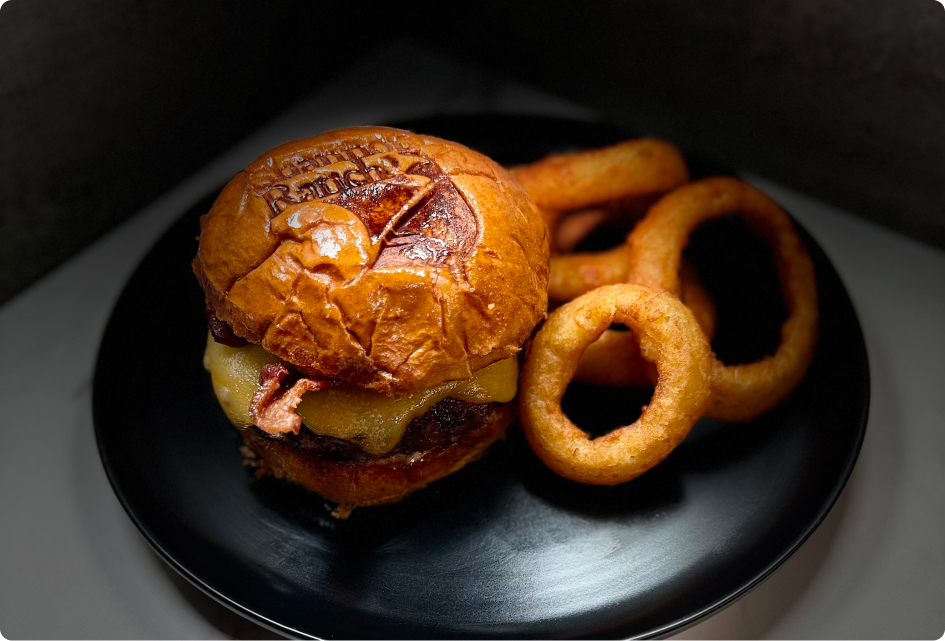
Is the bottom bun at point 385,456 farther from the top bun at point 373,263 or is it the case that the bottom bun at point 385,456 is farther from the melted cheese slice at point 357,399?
the top bun at point 373,263

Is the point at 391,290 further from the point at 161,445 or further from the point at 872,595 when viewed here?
the point at 872,595

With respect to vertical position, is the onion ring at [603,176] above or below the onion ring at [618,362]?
above

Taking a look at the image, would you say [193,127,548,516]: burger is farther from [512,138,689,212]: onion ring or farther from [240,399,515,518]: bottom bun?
[512,138,689,212]: onion ring

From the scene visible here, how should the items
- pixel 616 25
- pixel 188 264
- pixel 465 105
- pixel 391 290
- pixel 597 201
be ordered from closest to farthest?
pixel 391 290
pixel 597 201
pixel 188 264
pixel 616 25
pixel 465 105

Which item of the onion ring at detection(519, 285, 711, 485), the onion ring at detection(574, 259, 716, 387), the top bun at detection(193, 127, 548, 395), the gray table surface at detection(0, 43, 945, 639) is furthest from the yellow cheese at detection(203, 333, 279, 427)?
the onion ring at detection(574, 259, 716, 387)

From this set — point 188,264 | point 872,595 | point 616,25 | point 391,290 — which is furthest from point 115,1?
point 872,595

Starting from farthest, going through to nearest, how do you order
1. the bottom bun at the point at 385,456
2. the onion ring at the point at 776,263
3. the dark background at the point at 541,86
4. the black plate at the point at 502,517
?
the dark background at the point at 541,86 → the onion ring at the point at 776,263 → the bottom bun at the point at 385,456 → the black plate at the point at 502,517

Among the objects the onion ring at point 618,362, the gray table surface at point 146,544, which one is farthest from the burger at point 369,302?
the gray table surface at point 146,544
